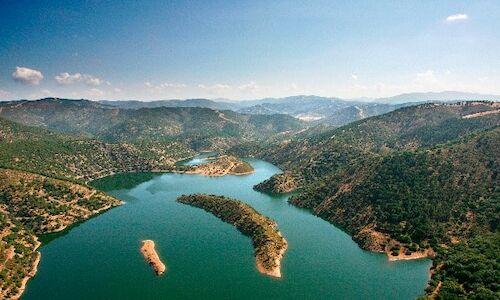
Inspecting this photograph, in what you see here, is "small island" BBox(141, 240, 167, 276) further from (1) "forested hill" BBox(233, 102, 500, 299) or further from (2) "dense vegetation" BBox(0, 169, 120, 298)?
(1) "forested hill" BBox(233, 102, 500, 299)

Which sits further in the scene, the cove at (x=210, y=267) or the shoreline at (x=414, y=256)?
the shoreline at (x=414, y=256)

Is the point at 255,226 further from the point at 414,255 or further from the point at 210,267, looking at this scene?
the point at 414,255

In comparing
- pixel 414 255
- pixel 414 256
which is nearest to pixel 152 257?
pixel 414 256

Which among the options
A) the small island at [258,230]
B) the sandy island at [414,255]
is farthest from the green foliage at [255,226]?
the sandy island at [414,255]

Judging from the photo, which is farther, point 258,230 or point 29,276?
point 258,230

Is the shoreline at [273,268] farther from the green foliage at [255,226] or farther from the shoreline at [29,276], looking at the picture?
the shoreline at [29,276]

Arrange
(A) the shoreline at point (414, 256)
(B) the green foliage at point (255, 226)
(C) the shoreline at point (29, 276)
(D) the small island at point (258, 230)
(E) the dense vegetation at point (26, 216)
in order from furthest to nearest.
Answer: (B) the green foliage at point (255, 226) < (A) the shoreline at point (414, 256) < (E) the dense vegetation at point (26, 216) < (D) the small island at point (258, 230) < (C) the shoreline at point (29, 276)

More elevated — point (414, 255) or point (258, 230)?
point (258, 230)
